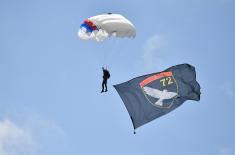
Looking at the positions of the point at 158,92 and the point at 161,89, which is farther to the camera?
the point at 161,89

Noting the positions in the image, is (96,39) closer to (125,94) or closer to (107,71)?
(107,71)

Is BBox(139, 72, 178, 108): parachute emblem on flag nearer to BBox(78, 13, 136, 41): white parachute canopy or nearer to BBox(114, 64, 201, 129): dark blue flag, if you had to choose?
BBox(114, 64, 201, 129): dark blue flag

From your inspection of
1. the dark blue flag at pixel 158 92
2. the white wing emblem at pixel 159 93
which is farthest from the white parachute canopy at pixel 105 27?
the white wing emblem at pixel 159 93

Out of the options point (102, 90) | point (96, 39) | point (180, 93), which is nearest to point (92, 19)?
point (96, 39)

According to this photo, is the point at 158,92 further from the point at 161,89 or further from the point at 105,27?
the point at 105,27

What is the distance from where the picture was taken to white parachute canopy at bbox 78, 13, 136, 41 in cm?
4184

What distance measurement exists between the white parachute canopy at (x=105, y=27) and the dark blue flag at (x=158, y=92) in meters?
3.67

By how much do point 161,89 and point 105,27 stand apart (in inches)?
217

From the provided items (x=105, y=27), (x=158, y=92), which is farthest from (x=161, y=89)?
(x=105, y=27)

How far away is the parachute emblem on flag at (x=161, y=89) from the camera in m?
39.5

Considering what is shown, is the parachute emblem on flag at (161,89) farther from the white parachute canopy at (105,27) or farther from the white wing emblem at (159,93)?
the white parachute canopy at (105,27)

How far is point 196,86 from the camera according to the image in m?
41.3

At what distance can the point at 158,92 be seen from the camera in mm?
40312

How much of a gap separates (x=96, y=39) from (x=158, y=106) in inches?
274
